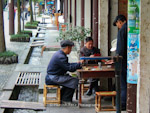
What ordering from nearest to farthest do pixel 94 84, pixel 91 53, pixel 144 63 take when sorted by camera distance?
pixel 144 63
pixel 94 84
pixel 91 53

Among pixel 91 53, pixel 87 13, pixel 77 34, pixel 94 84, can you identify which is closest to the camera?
pixel 94 84

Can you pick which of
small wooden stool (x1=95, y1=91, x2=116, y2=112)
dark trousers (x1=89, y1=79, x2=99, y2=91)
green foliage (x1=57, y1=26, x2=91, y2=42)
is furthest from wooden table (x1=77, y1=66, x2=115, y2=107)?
green foliage (x1=57, y1=26, x2=91, y2=42)

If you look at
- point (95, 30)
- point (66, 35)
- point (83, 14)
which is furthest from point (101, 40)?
point (83, 14)

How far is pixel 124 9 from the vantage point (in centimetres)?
941

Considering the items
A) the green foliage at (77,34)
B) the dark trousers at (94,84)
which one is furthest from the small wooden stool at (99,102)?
the green foliage at (77,34)

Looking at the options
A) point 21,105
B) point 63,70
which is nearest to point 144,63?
point 63,70

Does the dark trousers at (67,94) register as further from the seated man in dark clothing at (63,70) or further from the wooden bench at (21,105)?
the wooden bench at (21,105)

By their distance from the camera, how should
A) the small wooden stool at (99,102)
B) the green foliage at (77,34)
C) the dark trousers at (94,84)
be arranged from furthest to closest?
the green foliage at (77,34) → the dark trousers at (94,84) → the small wooden stool at (99,102)

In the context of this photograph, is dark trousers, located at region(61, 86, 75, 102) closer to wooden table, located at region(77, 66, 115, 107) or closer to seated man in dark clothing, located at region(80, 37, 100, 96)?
wooden table, located at region(77, 66, 115, 107)

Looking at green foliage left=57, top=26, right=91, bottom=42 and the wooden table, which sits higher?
green foliage left=57, top=26, right=91, bottom=42

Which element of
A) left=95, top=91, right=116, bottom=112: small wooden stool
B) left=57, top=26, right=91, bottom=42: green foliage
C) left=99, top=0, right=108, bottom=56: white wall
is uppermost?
left=99, top=0, right=108, bottom=56: white wall

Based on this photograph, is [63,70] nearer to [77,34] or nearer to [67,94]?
[67,94]

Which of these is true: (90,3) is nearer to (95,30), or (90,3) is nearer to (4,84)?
(95,30)

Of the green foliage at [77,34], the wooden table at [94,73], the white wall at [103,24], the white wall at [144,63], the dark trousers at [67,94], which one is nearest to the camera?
the white wall at [144,63]
